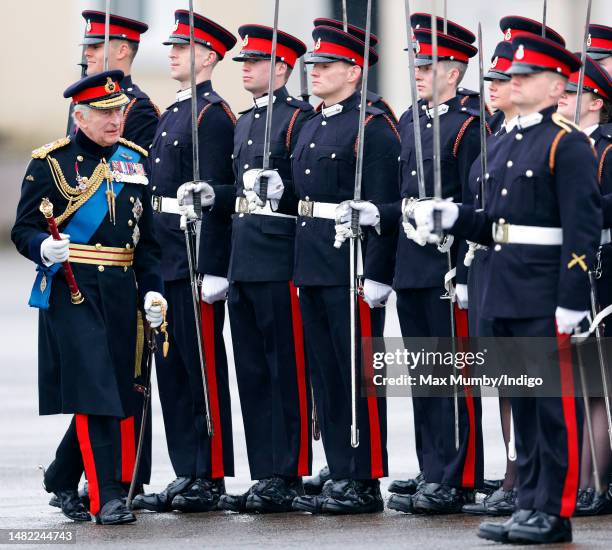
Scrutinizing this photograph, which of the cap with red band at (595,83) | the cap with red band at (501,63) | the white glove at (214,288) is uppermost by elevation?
the cap with red band at (501,63)

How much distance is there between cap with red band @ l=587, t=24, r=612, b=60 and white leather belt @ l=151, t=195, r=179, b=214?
222 centimetres

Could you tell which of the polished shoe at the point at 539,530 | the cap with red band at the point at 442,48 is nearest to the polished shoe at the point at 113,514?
the polished shoe at the point at 539,530

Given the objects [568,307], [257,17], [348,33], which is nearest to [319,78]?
[348,33]

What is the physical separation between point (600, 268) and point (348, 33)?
5.53 feet

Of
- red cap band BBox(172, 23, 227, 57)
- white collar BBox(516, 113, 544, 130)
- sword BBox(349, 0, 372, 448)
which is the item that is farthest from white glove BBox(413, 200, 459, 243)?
red cap band BBox(172, 23, 227, 57)

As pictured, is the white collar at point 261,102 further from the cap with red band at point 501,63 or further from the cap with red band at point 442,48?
the cap with red band at point 501,63

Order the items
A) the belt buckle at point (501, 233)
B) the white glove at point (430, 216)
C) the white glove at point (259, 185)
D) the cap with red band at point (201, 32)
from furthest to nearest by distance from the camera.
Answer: the cap with red band at point (201, 32) → the white glove at point (259, 185) → the belt buckle at point (501, 233) → the white glove at point (430, 216)

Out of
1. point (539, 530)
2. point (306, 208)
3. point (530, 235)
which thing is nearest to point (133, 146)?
point (306, 208)

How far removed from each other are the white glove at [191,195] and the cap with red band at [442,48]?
116 cm

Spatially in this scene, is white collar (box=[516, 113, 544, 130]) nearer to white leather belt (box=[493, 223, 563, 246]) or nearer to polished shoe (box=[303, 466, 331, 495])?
white leather belt (box=[493, 223, 563, 246])

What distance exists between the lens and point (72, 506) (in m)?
9.84

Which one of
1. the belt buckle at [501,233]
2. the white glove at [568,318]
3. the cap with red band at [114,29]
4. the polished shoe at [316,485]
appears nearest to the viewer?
the white glove at [568,318]

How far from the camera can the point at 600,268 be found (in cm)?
966

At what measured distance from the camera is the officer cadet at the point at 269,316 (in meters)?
10.2
